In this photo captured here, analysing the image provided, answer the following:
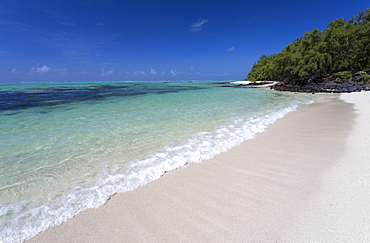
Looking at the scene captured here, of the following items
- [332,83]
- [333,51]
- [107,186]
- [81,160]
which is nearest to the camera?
[107,186]

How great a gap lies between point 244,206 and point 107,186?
8.90 feet

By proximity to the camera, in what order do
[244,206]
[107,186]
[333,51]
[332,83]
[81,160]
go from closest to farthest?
[244,206]
[107,186]
[81,160]
[332,83]
[333,51]

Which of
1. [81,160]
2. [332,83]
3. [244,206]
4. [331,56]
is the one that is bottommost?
[81,160]

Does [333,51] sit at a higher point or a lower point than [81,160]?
higher

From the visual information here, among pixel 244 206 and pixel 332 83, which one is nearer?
pixel 244 206

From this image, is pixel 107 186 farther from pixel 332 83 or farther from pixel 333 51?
pixel 333 51

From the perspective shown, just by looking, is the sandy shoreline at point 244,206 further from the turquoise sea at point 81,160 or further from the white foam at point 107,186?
the turquoise sea at point 81,160

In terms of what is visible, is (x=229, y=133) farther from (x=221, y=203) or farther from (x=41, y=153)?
(x=41, y=153)

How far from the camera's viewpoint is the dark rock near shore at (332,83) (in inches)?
1262

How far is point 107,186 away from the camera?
11.7ft

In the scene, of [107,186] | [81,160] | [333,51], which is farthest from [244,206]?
[333,51]

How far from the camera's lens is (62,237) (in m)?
2.41

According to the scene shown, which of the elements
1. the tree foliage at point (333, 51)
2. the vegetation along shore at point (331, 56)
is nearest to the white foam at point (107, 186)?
the vegetation along shore at point (331, 56)

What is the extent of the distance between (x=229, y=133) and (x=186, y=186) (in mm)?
4115
